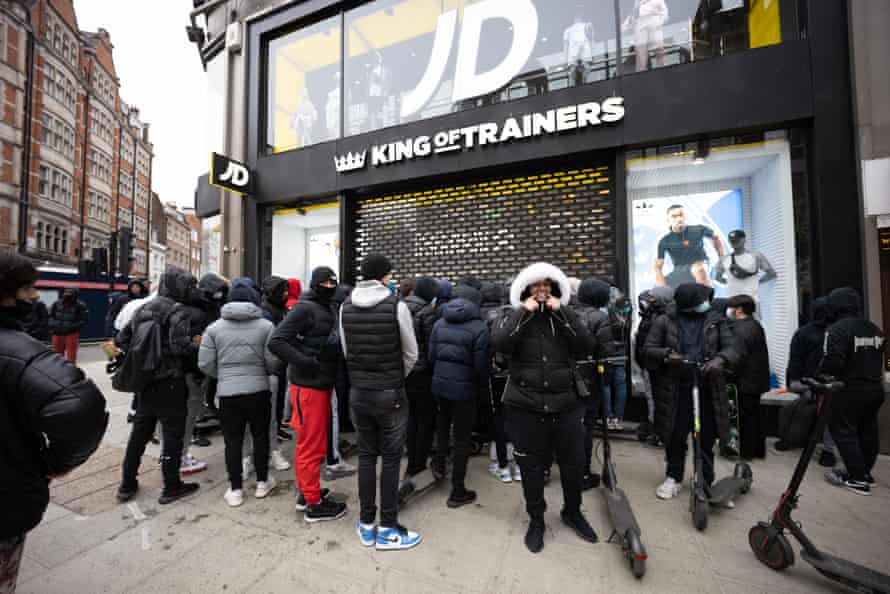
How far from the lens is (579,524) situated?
294cm

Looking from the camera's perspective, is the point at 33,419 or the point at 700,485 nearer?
the point at 33,419

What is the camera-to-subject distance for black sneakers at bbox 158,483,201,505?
3.44 metres

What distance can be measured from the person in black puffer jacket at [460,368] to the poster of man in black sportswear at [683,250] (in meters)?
3.87

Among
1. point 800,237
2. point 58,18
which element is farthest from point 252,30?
point 58,18

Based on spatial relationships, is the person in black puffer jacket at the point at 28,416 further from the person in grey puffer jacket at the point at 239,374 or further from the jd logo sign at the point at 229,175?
the jd logo sign at the point at 229,175

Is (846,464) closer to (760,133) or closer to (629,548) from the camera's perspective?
(629,548)

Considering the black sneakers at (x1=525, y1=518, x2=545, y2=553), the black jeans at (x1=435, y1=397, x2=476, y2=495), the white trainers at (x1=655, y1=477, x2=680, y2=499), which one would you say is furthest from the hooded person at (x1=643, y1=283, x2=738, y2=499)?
the black jeans at (x1=435, y1=397, x2=476, y2=495)

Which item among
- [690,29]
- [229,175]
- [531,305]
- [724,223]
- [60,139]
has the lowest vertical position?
[531,305]

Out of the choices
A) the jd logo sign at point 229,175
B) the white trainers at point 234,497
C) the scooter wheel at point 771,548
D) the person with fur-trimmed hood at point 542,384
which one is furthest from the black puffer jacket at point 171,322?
the jd logo sign at point 229,175

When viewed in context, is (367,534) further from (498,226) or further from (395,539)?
(498,226)

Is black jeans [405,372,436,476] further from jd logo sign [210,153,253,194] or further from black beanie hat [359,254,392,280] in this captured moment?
jd logo sign [210,153,253,194]

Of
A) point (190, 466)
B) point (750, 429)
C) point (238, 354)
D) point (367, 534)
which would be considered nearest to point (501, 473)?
point (367, 534)

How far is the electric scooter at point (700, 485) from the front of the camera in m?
2.98

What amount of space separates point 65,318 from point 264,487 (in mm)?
9587
